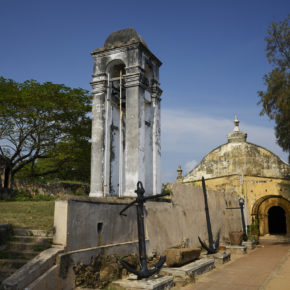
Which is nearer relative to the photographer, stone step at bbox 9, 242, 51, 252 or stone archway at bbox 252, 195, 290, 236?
stone step at bbox 9, 242, 51, 252

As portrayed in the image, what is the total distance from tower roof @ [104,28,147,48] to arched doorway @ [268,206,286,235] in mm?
20857

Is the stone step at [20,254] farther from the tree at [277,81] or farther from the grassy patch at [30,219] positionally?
the tree at [277,81]

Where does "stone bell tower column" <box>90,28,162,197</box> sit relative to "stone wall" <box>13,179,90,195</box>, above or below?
above

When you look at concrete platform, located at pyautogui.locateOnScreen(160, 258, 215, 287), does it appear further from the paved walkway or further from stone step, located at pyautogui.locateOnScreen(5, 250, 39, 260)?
stone step, located at pyautogui.locateOnScreen(5, 250, 39, 260)

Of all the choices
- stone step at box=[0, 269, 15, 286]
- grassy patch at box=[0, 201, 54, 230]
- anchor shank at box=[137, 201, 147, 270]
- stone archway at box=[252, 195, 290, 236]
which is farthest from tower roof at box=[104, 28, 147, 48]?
stone archway at box=[252, 195, 290, 236]

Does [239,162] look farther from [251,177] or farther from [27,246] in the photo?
[27,246]

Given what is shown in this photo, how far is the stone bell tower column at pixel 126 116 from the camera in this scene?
9188 millimetres

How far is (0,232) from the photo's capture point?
222 inches

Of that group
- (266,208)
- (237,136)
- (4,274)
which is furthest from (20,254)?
(237,136)

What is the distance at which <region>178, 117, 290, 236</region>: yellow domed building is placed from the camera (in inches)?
799

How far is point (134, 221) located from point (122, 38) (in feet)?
19.6

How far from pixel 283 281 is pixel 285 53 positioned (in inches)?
468

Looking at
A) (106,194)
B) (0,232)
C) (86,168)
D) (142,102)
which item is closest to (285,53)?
(142,102)

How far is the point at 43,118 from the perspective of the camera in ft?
61.9
